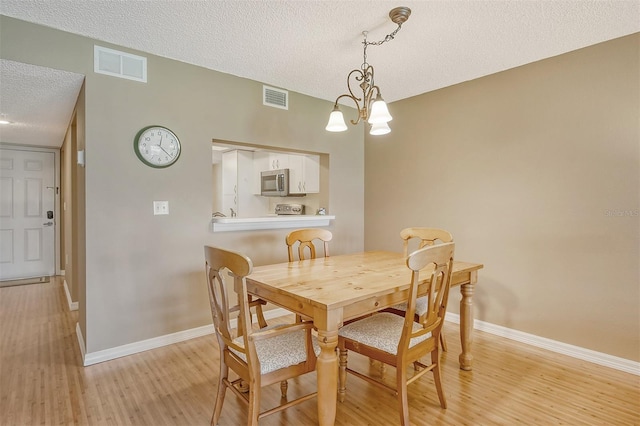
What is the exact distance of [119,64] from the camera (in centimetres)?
262

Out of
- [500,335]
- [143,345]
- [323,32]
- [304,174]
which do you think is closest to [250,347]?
[143,345]

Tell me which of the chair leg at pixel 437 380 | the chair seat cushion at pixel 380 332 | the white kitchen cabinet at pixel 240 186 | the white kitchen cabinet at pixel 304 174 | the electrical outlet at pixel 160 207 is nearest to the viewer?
the chair seat cushion at pixel 380 332

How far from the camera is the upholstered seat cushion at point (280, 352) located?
5.34 feet

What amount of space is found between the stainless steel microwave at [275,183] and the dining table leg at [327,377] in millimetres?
3395

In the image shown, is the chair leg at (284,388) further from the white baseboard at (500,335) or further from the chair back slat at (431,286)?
the white baseboard at (500,335)

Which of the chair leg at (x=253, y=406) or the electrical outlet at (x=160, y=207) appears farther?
the electrical outlet at (x=160, y=207)

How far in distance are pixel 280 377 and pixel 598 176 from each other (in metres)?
2.72

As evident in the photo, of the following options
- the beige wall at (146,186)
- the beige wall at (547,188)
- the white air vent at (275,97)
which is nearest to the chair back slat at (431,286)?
the beige wall at (547,188)

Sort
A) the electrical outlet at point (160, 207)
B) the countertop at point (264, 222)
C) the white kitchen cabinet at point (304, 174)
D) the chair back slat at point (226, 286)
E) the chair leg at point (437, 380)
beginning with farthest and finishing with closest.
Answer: the white kitchen cabinet at point (304, 174), the countertop at point (264, 222), the electrical outlet at point (160, 207), the chair leg at point (437, 380), the chair back slat at point (226, 286)

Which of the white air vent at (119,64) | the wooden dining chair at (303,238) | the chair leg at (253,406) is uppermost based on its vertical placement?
the white air vent at (119,64)

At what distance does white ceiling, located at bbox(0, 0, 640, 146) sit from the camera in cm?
211

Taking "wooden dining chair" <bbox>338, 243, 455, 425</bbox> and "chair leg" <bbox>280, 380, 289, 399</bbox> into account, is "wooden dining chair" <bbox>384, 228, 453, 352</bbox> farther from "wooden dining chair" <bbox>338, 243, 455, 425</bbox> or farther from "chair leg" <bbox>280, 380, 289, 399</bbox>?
"chair leg" <bbox>280, 380, 289, 399</bbox>

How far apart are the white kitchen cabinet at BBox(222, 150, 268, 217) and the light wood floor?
3.07 m

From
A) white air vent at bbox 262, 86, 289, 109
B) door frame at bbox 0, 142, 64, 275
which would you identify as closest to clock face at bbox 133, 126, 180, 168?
white air vent at bbox 262, 86, 289, 109
